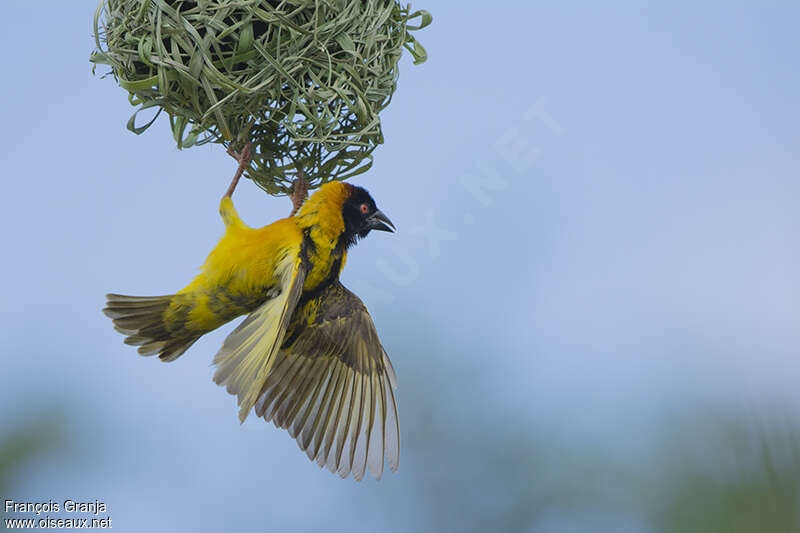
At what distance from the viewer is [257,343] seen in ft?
5.49

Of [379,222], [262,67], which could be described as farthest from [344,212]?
Result: [262,67]

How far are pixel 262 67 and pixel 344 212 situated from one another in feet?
1.37

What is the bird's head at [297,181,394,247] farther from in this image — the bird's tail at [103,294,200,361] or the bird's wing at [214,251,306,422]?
the bird's tail at [103,294,200,361]

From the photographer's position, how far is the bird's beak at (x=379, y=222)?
1922mm

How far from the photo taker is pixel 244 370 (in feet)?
5.36

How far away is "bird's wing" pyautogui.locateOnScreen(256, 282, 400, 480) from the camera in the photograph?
6.44ft

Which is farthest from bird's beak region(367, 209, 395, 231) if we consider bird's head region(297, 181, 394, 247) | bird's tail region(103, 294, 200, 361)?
bird's tail region(103, 294, 200, 361)

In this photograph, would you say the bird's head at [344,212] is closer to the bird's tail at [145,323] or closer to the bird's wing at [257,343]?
the bird's wing at [257,343]

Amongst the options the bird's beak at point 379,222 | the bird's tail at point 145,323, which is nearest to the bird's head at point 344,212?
the bird's beak at point 379,222

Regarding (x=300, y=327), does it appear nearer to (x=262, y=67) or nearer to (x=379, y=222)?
(x=379, y=222)

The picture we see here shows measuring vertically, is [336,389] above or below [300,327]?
below

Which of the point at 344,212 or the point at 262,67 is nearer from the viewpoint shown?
the point at 262,67

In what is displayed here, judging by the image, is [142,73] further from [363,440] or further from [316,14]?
[363,440]

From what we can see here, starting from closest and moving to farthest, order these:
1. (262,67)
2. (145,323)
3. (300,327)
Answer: (262,67), (145,323), (300,327)
